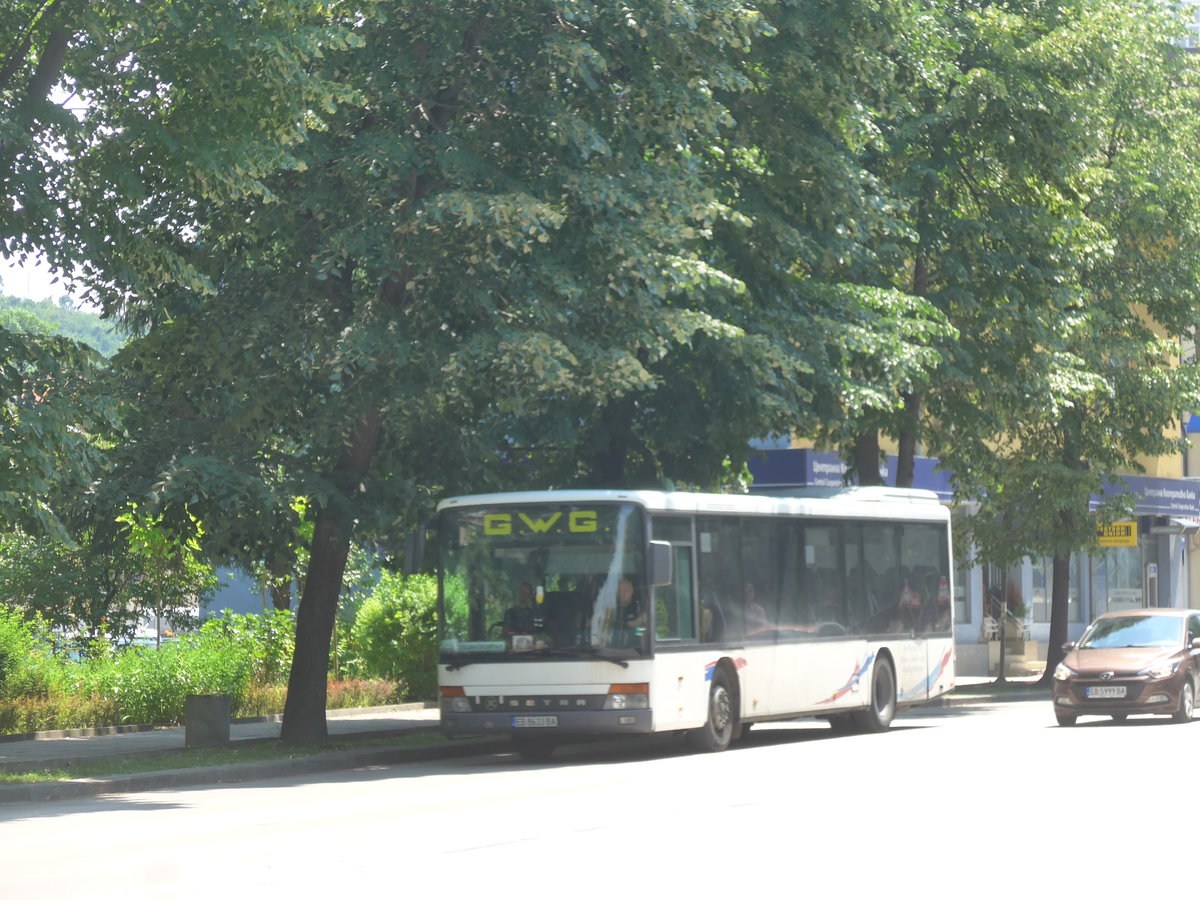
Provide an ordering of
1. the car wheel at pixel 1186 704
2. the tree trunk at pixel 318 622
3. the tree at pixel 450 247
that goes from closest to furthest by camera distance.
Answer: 1. the tree at pixel 450 247
2. the tree trunk at pixel 318 622
3. the car wheel at pixel 1186 704

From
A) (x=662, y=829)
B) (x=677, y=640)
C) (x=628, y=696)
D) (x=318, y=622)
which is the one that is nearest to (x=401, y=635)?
(x=318, y=622)

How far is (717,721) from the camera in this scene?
20734mm

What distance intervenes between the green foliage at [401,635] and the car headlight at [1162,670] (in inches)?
432

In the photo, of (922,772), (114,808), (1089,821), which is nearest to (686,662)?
(922,772)

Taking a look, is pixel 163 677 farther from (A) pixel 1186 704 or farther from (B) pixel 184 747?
(A) pixel 1186 704

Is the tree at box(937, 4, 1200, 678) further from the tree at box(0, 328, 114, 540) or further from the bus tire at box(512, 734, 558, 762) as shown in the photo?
the tree at box(0, 328, 114, 540)

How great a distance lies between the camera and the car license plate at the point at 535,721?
1939cm

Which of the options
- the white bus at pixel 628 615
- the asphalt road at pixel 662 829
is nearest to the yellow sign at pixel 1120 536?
the white bus at pixel 628 615

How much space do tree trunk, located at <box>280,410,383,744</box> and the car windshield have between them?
33.6 ft

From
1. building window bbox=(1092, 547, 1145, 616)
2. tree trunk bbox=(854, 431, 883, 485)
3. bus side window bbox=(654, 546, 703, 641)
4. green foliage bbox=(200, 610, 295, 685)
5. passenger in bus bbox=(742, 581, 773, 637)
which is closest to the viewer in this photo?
bus side window bbox=(654, 546, 703, 641)

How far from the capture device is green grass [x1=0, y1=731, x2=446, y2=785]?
1753 centimetres

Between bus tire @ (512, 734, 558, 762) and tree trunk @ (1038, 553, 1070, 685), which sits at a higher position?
tree trunk @ (1038, 553, 1070, 685)

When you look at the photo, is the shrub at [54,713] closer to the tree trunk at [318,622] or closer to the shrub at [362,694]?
the shrub at [362,694]

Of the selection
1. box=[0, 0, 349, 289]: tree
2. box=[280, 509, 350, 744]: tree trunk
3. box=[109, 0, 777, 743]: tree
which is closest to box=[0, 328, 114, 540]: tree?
box=[0, 0, 349, 289]: tree
